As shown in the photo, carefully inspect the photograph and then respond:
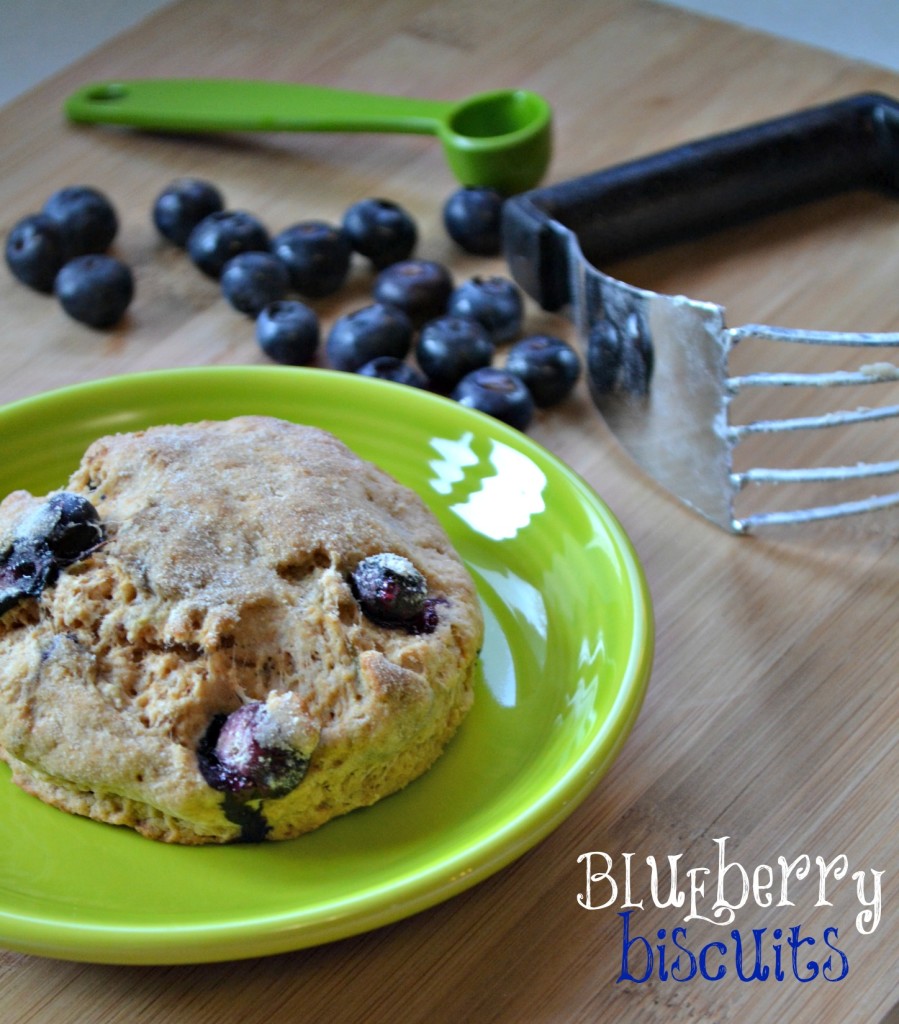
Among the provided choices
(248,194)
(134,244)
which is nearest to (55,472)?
(134,244)

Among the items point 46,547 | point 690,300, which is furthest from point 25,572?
point 690,300

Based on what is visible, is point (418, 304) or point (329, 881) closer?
point (329, 881)

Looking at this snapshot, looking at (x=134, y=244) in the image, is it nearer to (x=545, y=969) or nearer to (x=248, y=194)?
(x=248, y=194)

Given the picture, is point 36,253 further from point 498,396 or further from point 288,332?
point 498,396

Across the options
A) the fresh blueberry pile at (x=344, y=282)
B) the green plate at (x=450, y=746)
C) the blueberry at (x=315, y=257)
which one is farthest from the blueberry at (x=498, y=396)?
the blueberry at (x=315, y=257)

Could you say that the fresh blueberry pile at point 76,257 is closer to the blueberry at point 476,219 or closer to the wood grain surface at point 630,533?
the wood grain surface at point 630,533

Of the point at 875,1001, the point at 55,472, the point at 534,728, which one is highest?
the point at 55,472

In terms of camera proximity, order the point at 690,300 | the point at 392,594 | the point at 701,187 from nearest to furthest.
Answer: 1. the point at 392,594
2. the point at 690,300
3. the point at 701,187
